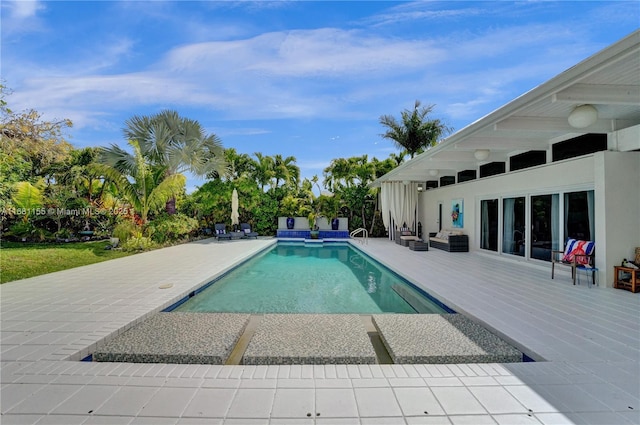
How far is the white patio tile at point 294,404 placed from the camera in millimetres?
2148

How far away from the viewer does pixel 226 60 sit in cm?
1055

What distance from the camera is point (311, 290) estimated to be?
658 cm

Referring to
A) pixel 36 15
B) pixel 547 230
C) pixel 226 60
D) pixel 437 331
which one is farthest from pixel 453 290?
pixel 36 15

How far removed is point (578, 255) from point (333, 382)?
20.0ft

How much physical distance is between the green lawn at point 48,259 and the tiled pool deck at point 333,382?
11.3 ft

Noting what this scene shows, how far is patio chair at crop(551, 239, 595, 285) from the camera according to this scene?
19.2 ft

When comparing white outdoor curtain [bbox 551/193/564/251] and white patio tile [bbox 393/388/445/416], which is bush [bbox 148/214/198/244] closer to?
white patio tile [bbox 393/388/445/416]

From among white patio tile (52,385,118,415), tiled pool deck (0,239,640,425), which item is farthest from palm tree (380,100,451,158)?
white patio tile (52,385,118,415)

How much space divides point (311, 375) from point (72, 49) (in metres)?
11.3

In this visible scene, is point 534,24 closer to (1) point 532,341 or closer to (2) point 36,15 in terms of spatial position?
(1) point 532,341

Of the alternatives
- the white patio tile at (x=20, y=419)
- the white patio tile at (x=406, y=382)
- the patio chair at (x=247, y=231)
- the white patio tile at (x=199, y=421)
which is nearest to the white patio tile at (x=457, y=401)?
the white patio tile at (x=406, y=382)

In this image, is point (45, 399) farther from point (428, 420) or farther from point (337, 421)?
point (428, 420)

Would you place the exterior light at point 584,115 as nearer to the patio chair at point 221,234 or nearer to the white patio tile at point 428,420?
the white patio tile at point 428,420

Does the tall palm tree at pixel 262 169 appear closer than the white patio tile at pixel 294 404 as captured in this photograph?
No
